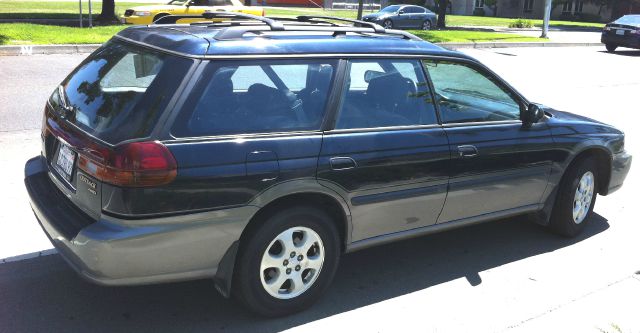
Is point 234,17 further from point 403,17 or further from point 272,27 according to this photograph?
point 403,17

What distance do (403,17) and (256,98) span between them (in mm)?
27172

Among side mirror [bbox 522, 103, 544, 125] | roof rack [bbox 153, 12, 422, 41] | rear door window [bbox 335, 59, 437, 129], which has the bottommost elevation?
side mirror [bbox 522, 103, 544, 125]

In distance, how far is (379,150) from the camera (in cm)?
366

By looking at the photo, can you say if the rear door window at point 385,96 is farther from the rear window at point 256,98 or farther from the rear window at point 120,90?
the rear window at point 120,90

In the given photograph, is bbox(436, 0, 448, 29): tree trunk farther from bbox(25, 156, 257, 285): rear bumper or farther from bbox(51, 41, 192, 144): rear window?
bbox(25, 156, 257, 285): rear bumper

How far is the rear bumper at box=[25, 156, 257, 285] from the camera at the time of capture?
295cm

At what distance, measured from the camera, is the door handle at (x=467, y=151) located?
405 cm

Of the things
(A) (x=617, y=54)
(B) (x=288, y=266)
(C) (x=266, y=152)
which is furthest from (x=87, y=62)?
(A) (x=617, y=54)

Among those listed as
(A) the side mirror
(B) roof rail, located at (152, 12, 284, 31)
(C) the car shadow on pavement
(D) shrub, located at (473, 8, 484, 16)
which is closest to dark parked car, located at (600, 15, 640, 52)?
(C) the car shadow on pavement

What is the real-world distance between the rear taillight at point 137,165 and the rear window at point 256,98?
0.15 meters

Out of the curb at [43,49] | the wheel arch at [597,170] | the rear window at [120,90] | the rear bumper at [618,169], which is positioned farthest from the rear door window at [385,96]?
the curb at [43,49]

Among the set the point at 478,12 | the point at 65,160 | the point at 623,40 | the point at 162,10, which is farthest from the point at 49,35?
the point at 478,12

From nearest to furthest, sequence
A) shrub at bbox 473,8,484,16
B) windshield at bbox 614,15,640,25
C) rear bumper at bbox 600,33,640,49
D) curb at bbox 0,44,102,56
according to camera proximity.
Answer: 1. curb at bbox 0,44,102,56
2. rear bumper at bbox 600,33,640,49
3. windshield at bbox 614,15,640,25
4. shrub at bbox 473,8,484,16

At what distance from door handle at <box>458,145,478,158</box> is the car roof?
0.66 m
